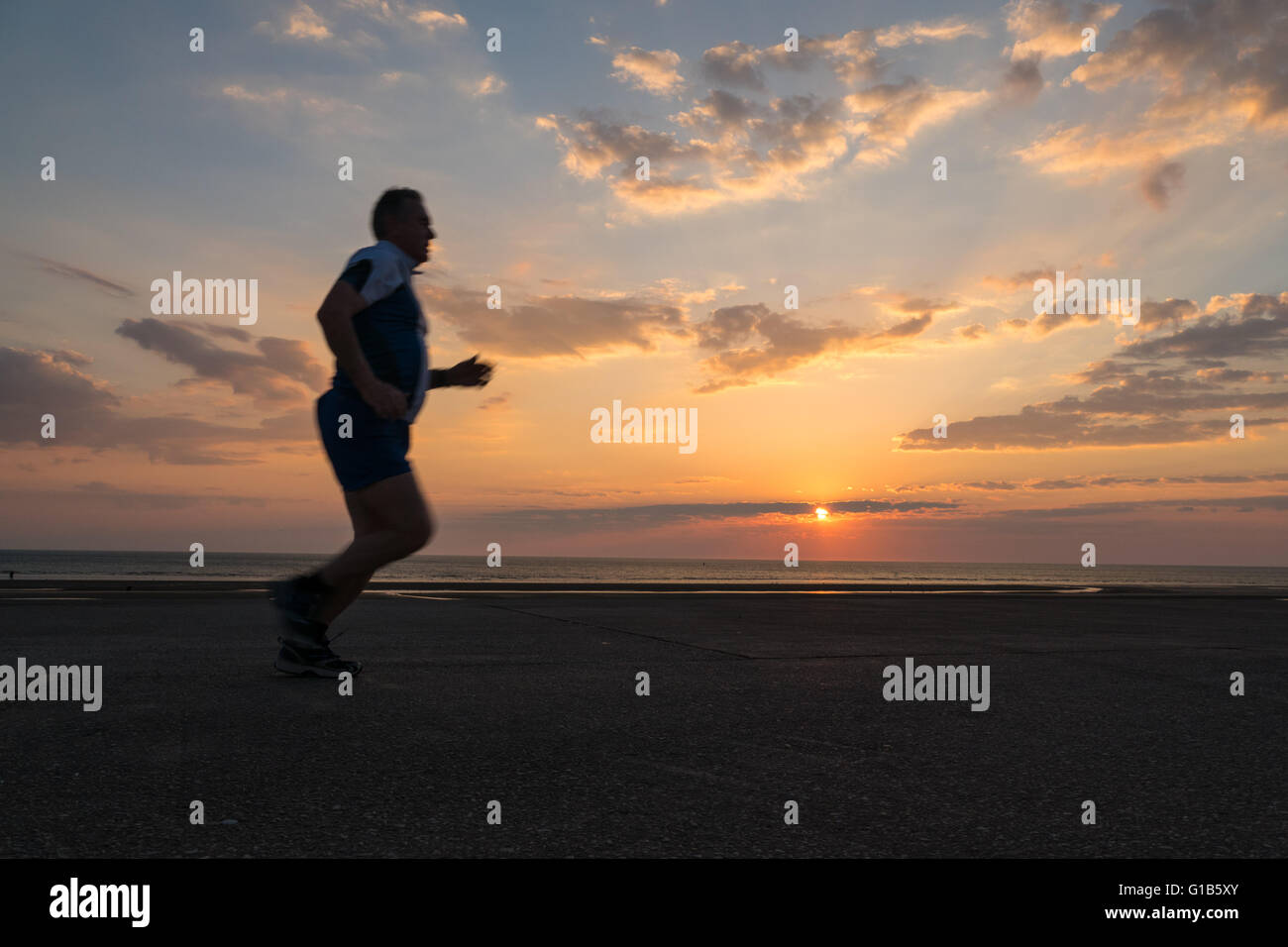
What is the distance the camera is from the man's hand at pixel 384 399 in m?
4.30

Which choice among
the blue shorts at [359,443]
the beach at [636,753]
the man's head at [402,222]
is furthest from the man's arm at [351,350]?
the beach at [636,753]

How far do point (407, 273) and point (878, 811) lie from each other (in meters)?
3.52

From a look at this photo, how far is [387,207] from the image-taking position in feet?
15.9

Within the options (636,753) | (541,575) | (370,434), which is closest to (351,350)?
(370,434)

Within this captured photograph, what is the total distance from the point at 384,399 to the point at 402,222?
110 cm

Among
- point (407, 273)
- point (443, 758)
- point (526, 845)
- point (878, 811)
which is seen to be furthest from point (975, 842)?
point (407, 273)

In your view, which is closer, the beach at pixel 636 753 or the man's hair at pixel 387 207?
the beach at pixel 636 753

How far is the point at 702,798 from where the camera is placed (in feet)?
9.22

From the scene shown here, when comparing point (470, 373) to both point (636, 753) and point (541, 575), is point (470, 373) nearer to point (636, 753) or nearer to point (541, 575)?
point (636, 753)

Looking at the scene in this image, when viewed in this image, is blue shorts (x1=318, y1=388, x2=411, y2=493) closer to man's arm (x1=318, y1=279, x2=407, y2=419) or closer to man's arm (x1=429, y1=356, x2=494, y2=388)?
man's arm (x1=318, y1=279, x2=407, y2=419)

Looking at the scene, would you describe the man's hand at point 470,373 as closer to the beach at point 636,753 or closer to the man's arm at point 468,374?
the man's arm at point 468,374

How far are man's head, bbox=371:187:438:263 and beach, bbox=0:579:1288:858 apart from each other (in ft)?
7.72

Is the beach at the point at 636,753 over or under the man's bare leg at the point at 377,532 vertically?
under

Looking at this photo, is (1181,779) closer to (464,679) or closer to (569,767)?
(569,767)
